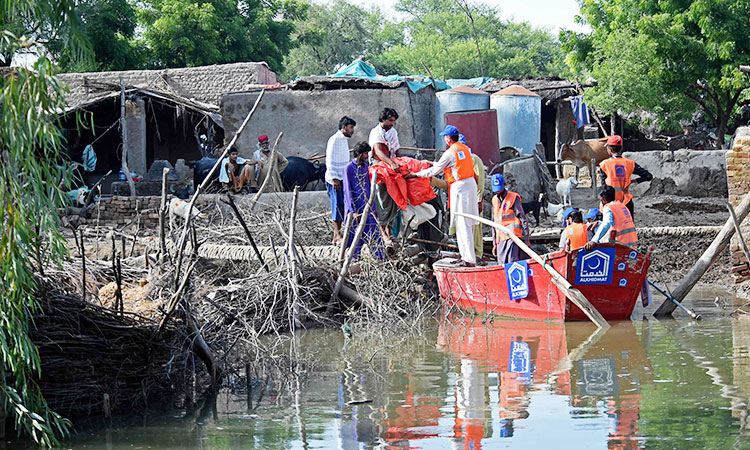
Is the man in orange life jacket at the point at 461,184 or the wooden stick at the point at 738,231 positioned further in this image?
the man in orange life jacket at the point at 461,184

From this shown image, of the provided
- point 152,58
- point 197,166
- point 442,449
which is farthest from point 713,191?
point 152,58

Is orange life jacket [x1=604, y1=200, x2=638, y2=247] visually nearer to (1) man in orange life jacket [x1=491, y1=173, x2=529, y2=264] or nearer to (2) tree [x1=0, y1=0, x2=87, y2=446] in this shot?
(1) man in orange life jacket [x1=491, y1=173, x2=529, y2=264]

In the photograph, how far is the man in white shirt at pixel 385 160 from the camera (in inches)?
456

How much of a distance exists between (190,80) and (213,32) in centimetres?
585

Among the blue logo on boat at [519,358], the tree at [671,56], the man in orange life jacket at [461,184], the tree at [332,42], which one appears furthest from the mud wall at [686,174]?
the tree at [332,42]

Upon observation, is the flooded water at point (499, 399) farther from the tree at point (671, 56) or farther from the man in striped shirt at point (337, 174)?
the tree at point (671, 56)

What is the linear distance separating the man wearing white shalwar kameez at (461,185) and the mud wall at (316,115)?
6498 millimetres

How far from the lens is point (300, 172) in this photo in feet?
58.1

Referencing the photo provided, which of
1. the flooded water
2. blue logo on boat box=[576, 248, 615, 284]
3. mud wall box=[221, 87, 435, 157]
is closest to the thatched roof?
mud wall box=[221, 87, 435, 157]

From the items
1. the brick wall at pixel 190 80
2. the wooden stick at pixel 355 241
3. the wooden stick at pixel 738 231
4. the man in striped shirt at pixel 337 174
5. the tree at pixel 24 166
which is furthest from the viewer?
the brick wall at pixel 190 80

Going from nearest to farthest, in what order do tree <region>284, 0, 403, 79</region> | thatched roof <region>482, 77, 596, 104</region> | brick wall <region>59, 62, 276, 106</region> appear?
brick wall <region>59, 62, 276, 106</region>, thatched roof <region>482, 77, 596, 104</region>, tree <region>284, 0, 403, 79</region>

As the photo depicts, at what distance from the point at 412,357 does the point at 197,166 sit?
36.5ft

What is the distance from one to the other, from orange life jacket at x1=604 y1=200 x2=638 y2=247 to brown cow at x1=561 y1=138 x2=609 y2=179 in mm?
10703

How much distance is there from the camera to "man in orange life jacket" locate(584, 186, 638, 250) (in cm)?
1077
